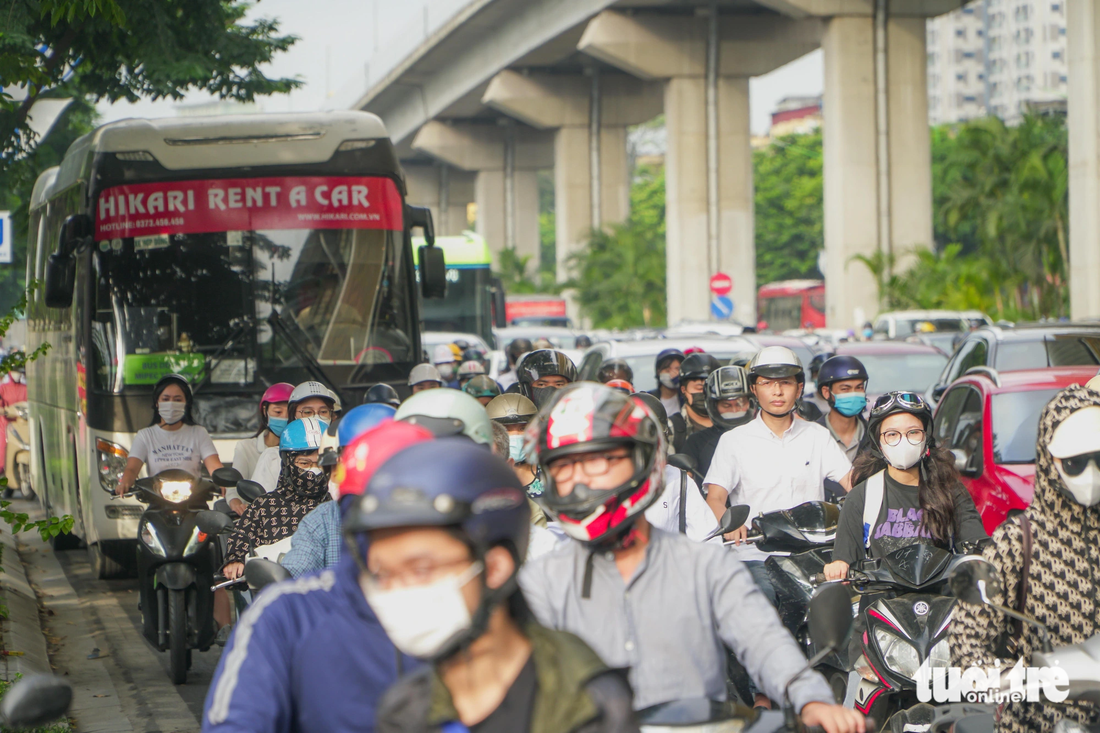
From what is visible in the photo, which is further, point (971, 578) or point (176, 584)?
point (176, 584)

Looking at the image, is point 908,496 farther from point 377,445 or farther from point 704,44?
point 704,44

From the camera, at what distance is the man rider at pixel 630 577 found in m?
3.36

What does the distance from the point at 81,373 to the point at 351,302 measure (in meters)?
2.17

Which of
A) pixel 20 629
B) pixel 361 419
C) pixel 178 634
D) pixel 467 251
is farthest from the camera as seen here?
pixel 467 251

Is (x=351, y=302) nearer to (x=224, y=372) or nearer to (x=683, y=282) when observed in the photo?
(x=224, y=372)

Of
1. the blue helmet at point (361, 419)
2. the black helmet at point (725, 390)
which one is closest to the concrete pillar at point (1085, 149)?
the black helmet at point (725, 390)

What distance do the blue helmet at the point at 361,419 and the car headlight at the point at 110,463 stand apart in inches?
282

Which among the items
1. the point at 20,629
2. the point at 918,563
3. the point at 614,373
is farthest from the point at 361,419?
the point at 614,373

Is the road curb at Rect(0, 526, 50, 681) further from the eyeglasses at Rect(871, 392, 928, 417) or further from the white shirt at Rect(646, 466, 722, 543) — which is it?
the eyeglasses at Rect(871, 392, 928, 417)

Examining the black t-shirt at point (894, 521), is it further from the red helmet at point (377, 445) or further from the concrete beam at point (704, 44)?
the concrete beam at point (704, 44)

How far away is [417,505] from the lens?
2.21m

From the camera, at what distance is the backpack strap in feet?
19.4

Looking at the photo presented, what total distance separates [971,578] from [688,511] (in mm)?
1929

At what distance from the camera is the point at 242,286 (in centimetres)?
1163
